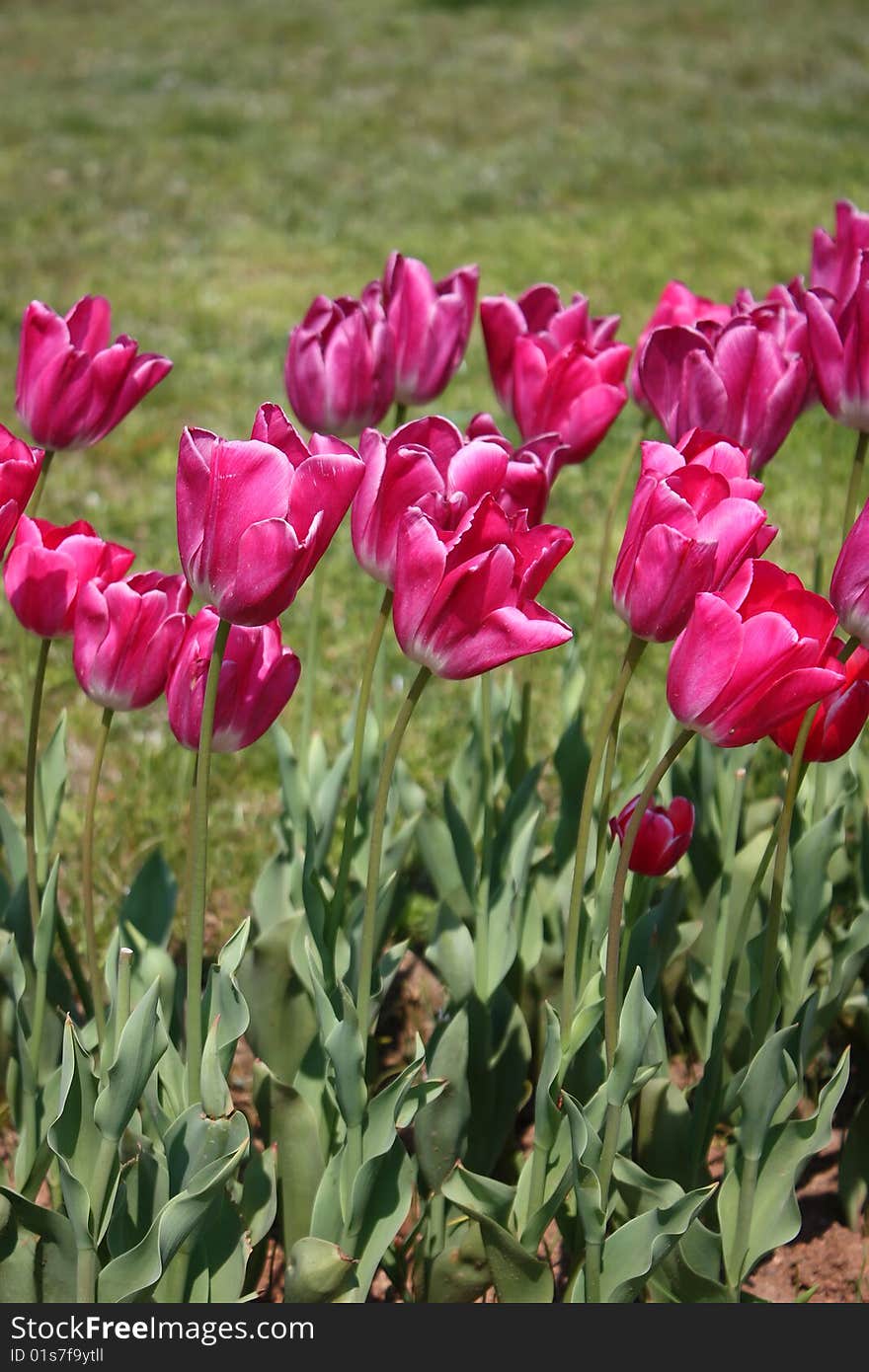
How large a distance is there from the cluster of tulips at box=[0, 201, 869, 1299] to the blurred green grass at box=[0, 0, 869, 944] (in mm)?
463

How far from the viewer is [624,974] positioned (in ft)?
5.15

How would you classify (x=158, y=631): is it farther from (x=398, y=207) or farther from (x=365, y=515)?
(x=398, y=207)

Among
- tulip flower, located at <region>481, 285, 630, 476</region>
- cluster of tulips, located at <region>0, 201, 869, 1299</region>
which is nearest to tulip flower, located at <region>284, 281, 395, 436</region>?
cluster of tulips, located at <region>0, 201, 869, 1299</region>

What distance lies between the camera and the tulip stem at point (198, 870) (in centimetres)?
118

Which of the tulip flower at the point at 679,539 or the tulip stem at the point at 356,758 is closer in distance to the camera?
the tulip flower at the point at 679,539

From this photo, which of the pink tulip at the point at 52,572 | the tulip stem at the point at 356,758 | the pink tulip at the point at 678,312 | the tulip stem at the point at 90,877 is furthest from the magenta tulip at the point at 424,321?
the tulip stem at the point at 90,877

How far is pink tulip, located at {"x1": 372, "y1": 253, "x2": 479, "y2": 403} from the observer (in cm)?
169

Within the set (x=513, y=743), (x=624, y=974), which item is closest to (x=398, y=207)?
(x=513, y=743)

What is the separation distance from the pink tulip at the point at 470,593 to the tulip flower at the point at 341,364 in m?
0.53

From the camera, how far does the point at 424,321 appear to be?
171cm

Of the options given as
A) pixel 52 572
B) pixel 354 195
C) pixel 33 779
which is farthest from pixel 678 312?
pixel 354 195

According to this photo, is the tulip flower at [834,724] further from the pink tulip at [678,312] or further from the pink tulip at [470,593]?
the pink tulip at [678,312]

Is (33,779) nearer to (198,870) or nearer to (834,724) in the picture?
(198,870)

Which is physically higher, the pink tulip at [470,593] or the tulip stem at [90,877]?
the pink tulip at [470,593]
